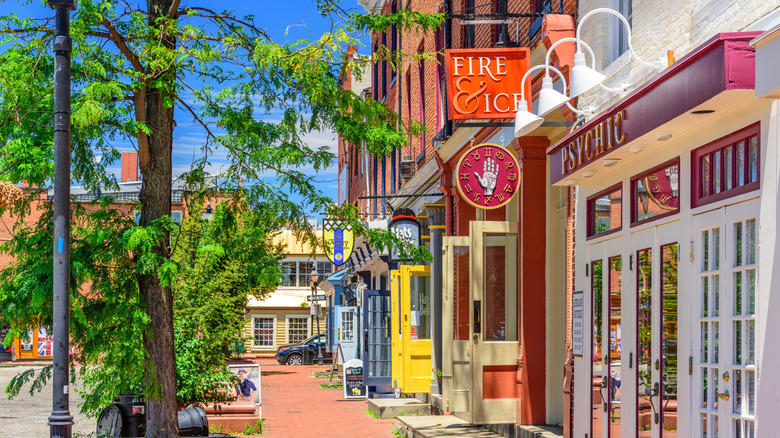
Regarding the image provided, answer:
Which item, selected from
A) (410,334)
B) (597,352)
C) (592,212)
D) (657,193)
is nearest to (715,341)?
(657,193)

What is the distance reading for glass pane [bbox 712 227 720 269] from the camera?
6.75 metres

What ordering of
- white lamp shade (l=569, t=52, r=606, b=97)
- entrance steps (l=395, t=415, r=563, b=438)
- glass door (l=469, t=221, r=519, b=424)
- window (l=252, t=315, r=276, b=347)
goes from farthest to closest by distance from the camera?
window (l=252, t=315, r=276, b=347) < glass door (l=469, t=221, r=519, b=424) < entrance steps (l=395, t=415, r=563, b=438) < white lamp shade (l=569, t=52, r=606, b=97)

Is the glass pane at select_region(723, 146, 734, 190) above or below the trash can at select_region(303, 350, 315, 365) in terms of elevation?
above

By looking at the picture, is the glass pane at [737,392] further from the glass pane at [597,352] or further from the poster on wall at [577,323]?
the poster on wall at [577,323]

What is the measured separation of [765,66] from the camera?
507 centimetres

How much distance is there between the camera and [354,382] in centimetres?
2217

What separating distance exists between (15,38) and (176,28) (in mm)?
1733

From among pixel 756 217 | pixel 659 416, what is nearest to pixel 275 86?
pixel 659 416

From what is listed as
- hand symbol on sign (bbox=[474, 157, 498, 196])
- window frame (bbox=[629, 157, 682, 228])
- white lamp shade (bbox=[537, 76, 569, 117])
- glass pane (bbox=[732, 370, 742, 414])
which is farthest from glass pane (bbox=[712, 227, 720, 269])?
hand symbol on sign (bbox=[474, 157, 498, 196])

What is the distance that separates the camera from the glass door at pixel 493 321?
→ 1260 centimetres

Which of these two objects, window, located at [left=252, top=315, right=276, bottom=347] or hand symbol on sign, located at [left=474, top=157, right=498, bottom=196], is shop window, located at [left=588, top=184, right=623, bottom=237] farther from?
window, located at [left=252, top=315, right=276, bottom=347]

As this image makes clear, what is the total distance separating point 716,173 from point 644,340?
71.2 inches

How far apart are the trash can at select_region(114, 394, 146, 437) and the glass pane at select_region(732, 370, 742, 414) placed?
27.8ft

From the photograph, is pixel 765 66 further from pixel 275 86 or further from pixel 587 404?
pixel 275 86
